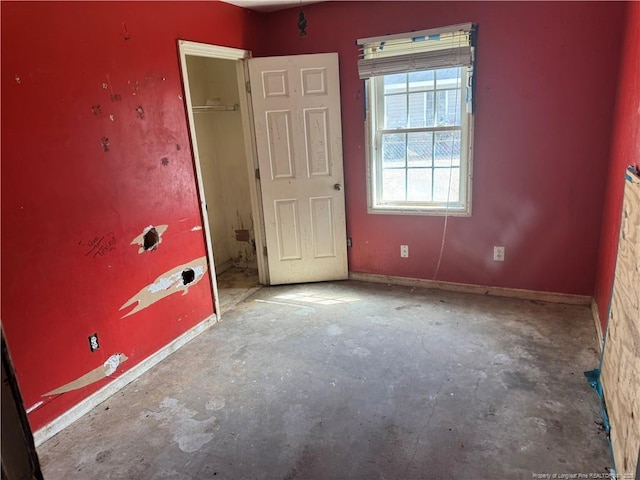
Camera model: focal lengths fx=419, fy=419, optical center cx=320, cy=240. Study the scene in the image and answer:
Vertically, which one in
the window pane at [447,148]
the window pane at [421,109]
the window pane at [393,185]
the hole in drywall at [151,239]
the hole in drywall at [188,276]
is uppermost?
the window pane at [421,109]

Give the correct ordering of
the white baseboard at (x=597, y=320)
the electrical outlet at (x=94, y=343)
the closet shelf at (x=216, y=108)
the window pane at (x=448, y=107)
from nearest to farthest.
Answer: the electrical outlet at (x=94, y=343) → the white baseboard at (x=597, y=320) → the window pane at (x=448, y=107) → the closet shelf at (x=216, y=108)

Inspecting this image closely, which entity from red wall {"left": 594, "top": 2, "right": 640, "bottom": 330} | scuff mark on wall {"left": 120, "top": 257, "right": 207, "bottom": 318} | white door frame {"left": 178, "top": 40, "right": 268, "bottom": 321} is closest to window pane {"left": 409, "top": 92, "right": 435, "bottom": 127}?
red wall {"left": 594, "top": 2, "right": 640, "bottom": 330}

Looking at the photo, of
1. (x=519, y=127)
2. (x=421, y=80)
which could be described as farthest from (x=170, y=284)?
(x=519, y=127)

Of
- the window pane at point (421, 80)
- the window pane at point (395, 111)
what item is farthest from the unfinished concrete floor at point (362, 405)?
the window pane at point (421, 80)

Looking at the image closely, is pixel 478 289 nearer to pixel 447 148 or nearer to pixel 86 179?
pixel 447 148

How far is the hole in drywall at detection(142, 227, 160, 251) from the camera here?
8.88 ft

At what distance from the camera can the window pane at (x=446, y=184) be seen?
11.5 feet

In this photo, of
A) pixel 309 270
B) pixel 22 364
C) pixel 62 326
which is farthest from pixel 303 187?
pixel 22 364

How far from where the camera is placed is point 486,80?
3174 mm

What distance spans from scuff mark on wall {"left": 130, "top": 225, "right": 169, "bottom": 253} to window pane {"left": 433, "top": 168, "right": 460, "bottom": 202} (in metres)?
2.21

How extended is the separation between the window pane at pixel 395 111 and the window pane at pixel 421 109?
59mm

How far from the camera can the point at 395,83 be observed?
11.5ft

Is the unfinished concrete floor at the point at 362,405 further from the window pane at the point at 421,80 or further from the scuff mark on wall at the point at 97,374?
the window pane at the point at 421,80

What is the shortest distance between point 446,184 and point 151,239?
236 centimetres
